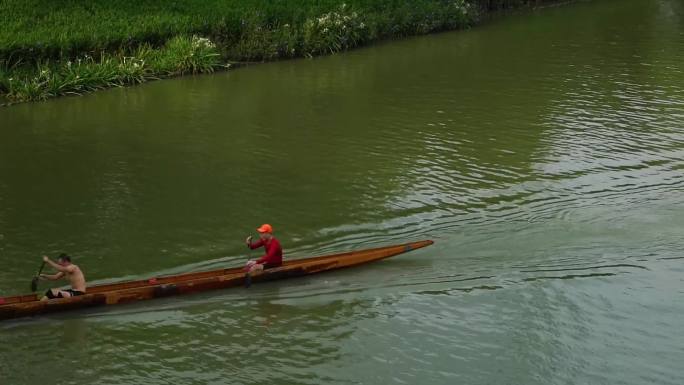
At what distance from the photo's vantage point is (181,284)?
39.8 feet

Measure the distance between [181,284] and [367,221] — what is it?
3.94 m

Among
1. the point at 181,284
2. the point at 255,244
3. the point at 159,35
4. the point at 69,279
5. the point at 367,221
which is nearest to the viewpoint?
the point at 69,279

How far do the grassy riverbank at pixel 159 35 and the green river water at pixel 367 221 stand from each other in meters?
0.95

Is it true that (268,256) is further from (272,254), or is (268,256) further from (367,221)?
(367,221)

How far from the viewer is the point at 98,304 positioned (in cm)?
1183

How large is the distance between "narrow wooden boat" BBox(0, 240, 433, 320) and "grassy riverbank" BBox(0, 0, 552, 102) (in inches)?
496

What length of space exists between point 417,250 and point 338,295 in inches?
70.6

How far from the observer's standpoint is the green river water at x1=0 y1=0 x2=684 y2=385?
10852 mm

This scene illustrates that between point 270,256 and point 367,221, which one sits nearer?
point 270,256

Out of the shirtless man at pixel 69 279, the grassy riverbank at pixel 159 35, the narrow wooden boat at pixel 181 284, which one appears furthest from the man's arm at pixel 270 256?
the grassy riverbank at pixel 159 35

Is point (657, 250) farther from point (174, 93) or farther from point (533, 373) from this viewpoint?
point (174, 93)

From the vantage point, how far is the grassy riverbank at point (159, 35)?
24.1 meters

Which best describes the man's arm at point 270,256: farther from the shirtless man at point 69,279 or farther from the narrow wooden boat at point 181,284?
the shirtless man at point 69,279

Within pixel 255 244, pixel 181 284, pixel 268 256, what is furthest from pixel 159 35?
pixel 181 284
